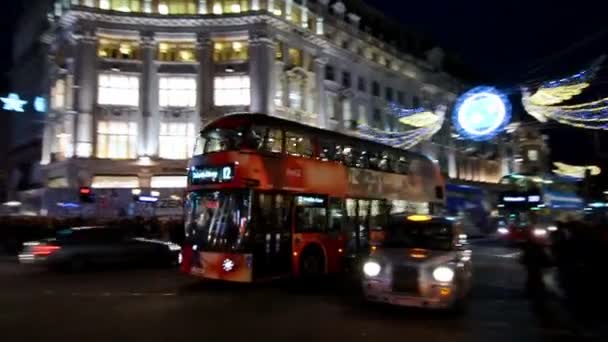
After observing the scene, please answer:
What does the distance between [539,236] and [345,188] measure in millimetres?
5808

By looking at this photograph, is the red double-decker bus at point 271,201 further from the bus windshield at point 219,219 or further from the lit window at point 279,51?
the lit window at point 279,51

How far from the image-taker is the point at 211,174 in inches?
539

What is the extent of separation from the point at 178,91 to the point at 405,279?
39.5m

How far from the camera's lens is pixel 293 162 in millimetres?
14859

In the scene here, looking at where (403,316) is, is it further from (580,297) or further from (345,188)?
(345,188)

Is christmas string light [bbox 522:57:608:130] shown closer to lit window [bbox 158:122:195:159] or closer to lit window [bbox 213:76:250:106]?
lit window [bbox 213:76:250:106]

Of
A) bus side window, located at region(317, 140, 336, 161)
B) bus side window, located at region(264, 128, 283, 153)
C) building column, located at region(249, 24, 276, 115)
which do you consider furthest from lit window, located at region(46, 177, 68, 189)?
bus side window, located at region(264, 128, 283, 153)

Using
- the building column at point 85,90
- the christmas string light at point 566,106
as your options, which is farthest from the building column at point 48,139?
the christmas string light at point 566,106

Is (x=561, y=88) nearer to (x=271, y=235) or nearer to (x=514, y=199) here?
(x=271, y=235)

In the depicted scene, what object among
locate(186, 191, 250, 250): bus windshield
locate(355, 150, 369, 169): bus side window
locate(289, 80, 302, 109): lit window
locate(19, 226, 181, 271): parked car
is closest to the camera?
locate(186, 191, 250, 250): bus windshield

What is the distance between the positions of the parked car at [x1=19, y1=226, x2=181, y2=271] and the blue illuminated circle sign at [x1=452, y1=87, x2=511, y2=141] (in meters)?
11.9

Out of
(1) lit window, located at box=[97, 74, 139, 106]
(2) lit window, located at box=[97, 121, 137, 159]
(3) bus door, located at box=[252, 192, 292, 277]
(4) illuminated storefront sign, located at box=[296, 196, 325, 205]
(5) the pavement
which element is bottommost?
(5) the pavement

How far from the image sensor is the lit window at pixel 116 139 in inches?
1772

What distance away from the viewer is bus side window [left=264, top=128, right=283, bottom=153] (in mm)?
14216
